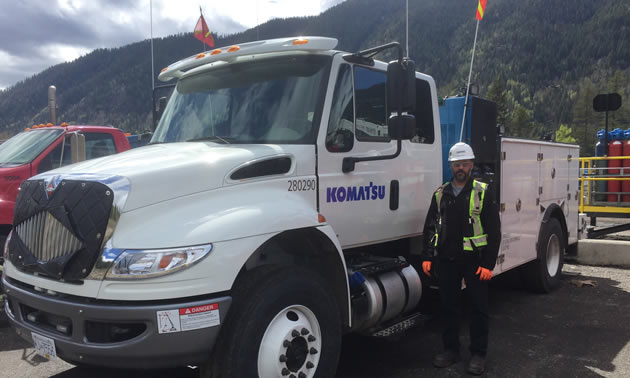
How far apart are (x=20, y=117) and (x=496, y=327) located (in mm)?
161379

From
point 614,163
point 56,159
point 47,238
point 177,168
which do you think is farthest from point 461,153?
point 614,163

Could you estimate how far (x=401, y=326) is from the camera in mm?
4348

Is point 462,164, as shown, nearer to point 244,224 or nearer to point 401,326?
point 401,326

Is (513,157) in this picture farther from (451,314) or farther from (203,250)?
(203,250)

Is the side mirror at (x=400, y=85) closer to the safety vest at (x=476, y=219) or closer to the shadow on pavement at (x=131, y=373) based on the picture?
the safety vest at (x=476, y=219)

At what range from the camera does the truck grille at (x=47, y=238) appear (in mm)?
2828

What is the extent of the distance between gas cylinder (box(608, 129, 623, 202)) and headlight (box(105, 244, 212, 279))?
33.0 feet

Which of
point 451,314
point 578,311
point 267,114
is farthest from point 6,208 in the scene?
point 578,311

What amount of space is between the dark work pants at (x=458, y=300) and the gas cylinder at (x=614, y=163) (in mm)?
7412

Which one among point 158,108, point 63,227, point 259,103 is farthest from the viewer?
point 158,108

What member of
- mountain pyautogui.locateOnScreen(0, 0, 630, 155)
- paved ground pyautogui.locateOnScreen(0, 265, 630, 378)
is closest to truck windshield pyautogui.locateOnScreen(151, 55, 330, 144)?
paved ground pyautogui.locateOnScreen(0, 265, 630, 378)

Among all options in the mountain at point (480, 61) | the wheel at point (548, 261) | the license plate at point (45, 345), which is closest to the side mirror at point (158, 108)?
the license plate at point (45, 345)

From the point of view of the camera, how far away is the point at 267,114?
3.74 m

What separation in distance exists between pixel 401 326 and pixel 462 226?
39.9 inches
